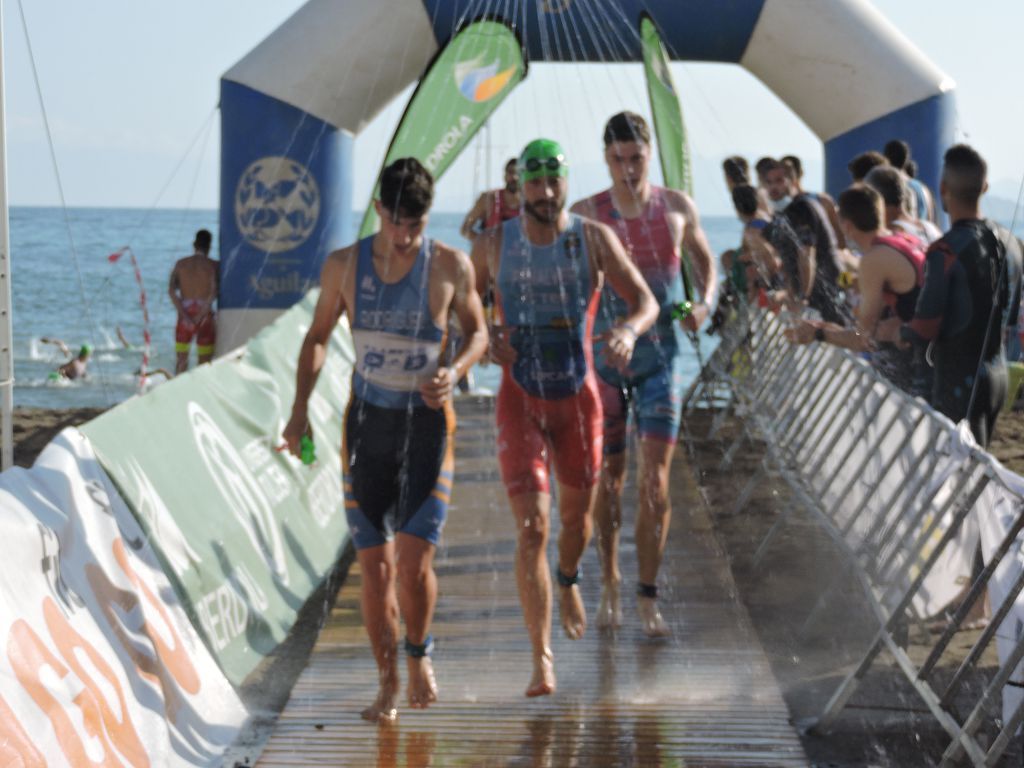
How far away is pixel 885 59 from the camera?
11.4 metres

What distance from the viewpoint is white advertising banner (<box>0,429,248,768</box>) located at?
3.52 meters

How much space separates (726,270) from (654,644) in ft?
20.6

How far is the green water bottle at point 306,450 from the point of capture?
4.97m

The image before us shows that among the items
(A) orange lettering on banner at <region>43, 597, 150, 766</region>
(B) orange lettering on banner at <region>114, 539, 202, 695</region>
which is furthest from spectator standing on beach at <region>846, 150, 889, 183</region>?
(A) orange lettering on banner at <region>43, 597, 150, 766</region>

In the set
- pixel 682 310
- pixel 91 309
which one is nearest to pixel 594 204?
pixel 682 310

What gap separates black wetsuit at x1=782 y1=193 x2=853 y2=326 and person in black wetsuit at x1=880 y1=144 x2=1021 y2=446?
228 cm

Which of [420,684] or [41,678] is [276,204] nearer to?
[420,684]

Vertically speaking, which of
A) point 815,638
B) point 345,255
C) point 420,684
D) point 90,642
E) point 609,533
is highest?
point 345,255

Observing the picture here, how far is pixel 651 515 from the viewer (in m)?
5.88

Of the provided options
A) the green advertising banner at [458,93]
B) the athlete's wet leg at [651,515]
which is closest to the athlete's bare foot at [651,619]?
the athlete's wet leg at [651,515]

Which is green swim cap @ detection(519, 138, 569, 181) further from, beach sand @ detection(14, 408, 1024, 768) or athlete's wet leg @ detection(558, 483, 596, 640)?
beach sand @ detection(14, 408, 1024, 768)

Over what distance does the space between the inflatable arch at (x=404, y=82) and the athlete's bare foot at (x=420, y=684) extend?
7.24 meters

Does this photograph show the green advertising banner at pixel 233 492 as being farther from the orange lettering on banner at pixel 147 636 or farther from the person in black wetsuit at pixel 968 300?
the person in black wetsuit at pixel 968 300

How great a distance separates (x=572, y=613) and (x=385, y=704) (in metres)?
0.88
